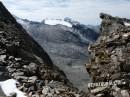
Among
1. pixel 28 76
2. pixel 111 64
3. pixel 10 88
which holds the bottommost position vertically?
pixel 10 88

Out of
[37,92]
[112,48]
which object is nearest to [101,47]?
[112,48]

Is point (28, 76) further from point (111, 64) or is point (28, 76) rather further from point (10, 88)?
point (111, 64)

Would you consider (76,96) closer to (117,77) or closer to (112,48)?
(117,77)

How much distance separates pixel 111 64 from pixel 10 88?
419 inches

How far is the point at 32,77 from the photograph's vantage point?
1501 inches

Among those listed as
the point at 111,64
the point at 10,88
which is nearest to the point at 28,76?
the point at 10,88

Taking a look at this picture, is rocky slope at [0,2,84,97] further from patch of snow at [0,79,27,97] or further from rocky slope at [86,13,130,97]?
rocky slope at [86,13,130,97]

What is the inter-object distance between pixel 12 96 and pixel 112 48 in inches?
497

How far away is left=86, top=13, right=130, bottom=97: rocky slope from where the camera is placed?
112ft

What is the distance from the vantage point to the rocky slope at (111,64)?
3416 centimetres

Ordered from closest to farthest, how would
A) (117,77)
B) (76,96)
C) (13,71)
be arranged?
(76,96)
(117,77)
(13,71)

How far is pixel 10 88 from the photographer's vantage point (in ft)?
119

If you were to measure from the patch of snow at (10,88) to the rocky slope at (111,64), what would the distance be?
6877 mm

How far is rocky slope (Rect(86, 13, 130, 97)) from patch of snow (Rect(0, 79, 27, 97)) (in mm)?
6877
